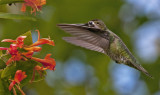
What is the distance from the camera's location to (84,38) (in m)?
2.75

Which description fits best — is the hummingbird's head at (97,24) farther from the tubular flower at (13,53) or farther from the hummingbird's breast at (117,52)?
the tubular flower at (13,53)

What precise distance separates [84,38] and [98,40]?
8.3 inches

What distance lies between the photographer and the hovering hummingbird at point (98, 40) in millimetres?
2689

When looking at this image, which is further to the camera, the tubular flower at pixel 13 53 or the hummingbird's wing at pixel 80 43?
the hummingbird's wing at pixel 80 43

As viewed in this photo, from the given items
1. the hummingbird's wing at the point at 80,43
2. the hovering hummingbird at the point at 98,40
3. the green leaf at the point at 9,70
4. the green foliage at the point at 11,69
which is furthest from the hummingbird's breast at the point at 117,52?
the green leaf at the point at 9,70

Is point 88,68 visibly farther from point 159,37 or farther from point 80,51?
point 159,37

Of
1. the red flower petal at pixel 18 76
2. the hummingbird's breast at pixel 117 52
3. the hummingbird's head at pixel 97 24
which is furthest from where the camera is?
the hummingbird's breast at pixel 117 52

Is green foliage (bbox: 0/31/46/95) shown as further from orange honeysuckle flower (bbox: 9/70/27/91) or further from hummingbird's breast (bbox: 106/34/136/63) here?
hummingbird's breast (bbox: 106/34/136/63)

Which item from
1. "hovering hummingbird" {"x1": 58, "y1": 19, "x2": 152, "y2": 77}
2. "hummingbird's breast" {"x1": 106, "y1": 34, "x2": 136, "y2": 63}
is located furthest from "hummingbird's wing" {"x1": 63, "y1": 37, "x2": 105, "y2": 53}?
"hummingbird's breast" {"x1": 106, "y1": 34, "x2": 136, "y2": 63}

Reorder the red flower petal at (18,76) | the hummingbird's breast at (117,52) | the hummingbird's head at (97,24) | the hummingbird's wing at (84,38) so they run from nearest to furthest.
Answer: the red flower petal at (18,76), the hummingbird's wing at (84,38), the hummingbird's head at (97,24), the hummingbird's breast at (117,52)

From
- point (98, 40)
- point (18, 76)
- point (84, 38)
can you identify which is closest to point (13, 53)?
point (18, 76)

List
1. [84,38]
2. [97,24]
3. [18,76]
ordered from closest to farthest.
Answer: [18,76]
[84,38]
[97,24]

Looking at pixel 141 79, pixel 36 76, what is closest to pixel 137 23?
pixel 141 79

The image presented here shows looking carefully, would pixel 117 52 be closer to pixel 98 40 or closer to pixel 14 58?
pixel 98 40
